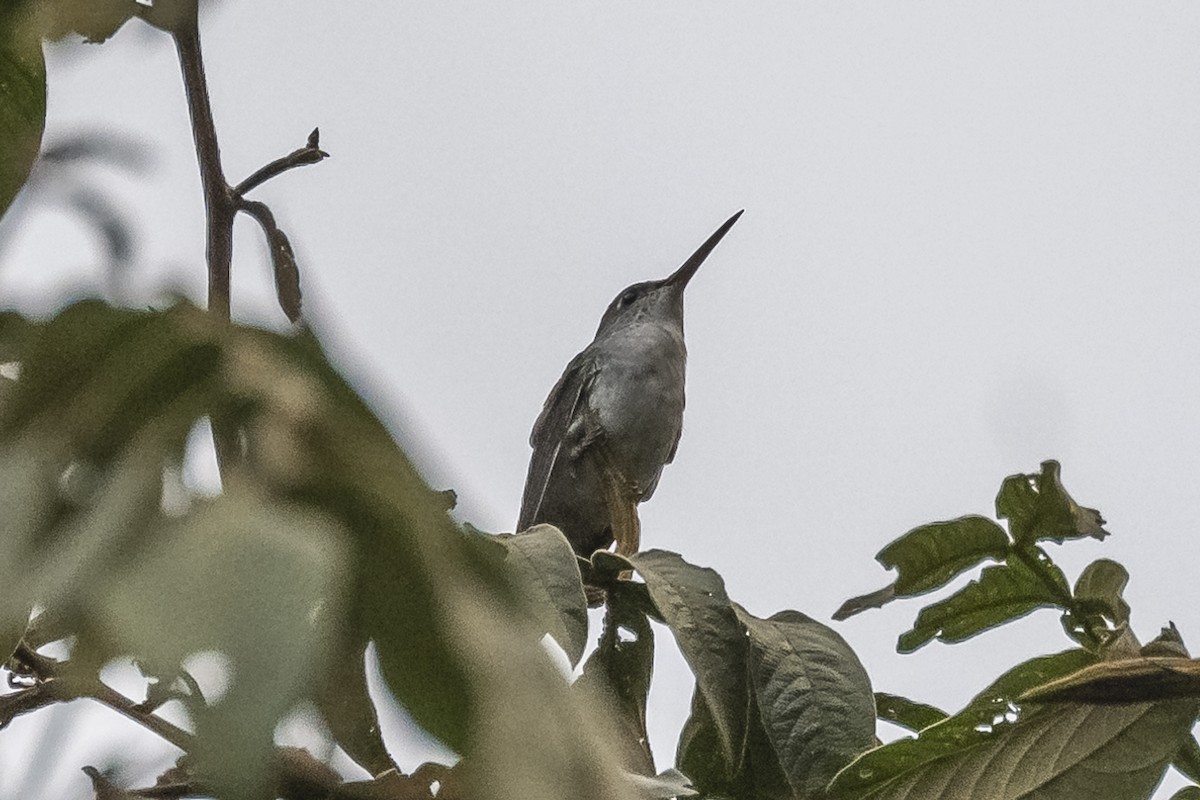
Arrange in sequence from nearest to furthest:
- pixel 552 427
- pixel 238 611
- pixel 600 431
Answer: pixel 238 611 < pixel 600 431 < pixel 552 427

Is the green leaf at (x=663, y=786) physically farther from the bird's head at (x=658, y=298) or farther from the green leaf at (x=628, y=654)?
the bird's head at (x=658, y=298)

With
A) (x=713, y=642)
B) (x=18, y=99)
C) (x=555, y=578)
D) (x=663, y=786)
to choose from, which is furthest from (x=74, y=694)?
(x=713, y=642)

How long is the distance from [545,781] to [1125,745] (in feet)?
3.70

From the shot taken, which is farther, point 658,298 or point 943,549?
point 658,298

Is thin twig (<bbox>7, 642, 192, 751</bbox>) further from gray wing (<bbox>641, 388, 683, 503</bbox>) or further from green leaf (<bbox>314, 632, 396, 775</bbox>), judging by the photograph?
gray wing (<bbox>641, 388, 683, 503</bbox>)

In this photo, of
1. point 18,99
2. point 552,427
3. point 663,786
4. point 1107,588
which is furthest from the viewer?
point 552,427

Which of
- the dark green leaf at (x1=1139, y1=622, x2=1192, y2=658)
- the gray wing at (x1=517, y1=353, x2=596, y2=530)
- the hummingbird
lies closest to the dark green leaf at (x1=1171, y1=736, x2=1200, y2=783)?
the dark green leaf at (x1=1139, y1=622, x2=1192, y2=658)

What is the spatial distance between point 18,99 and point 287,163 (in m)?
0.73

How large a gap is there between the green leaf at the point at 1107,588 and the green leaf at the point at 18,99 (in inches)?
51.7

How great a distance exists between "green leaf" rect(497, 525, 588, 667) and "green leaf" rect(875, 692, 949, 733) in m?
0.66

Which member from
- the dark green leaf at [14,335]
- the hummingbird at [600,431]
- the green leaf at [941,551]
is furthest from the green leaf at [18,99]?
the hummingbird at [600,431]

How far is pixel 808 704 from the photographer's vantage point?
137 centimetres

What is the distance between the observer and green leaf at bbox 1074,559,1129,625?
1704mm

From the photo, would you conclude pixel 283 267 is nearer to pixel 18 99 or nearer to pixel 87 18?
pixel 18 99
